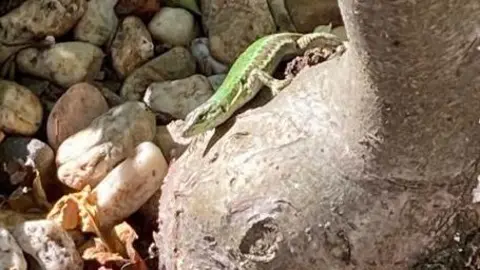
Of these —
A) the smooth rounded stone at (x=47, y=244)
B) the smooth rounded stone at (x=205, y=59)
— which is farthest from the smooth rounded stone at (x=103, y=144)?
the smooth rounded stone at (x=205, y=59)

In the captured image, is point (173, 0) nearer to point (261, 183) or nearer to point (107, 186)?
point (107, 186)

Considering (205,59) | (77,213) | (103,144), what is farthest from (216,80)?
(77,213)

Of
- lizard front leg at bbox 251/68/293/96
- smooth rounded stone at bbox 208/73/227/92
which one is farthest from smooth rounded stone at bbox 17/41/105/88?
lizard front leg at bbox 251/68/293/96

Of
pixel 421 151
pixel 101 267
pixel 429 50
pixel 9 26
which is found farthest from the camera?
pixel 9 26

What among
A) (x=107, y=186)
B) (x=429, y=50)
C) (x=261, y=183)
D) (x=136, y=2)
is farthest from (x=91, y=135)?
(x=429, y=50)

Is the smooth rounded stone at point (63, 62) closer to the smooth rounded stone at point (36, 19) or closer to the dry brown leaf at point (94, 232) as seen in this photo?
the smooth rounded stone at point (36, 19)

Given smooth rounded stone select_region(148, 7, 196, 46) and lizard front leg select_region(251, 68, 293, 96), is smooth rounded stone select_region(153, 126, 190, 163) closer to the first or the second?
smooth rounded stone select_region(148, 7, 196, 46)
